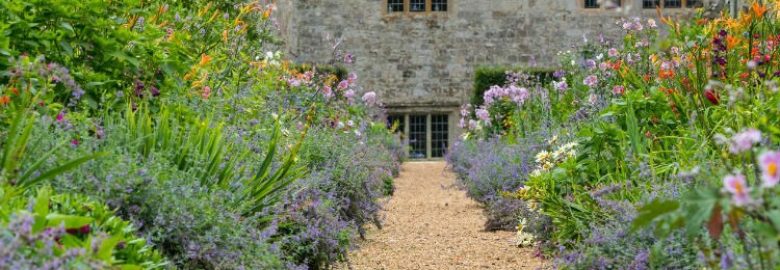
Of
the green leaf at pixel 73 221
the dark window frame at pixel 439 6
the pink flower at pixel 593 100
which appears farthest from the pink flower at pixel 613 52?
the dark window frame at pixel 439 6

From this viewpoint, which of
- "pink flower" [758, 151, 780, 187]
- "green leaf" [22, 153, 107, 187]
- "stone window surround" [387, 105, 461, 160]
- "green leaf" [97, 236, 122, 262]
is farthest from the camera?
"stone window surround" [387, 105, 461, 160]

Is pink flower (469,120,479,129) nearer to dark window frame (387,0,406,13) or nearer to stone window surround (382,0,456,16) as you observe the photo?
stone window surround (382,0,456,16)

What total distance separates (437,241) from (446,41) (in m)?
13.8

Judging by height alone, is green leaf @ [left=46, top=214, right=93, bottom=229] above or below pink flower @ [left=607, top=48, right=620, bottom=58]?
below

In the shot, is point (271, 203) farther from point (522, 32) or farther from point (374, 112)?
point (522, 32)

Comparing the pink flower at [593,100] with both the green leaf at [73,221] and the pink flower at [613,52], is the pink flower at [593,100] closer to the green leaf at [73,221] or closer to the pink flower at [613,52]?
the pink flower at [613,52]

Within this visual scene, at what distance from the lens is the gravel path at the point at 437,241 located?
5883mm

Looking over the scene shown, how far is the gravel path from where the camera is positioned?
5883 mm

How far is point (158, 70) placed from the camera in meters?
5.20

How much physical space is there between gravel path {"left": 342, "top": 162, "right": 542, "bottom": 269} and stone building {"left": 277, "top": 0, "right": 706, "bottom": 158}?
9.88 m

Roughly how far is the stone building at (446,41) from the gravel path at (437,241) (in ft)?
32.4

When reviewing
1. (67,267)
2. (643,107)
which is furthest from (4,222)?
(643,107)

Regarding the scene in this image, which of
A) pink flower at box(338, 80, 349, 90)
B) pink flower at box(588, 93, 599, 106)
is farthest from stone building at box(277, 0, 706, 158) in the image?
pink flower at box(588, 93, 599, 106)

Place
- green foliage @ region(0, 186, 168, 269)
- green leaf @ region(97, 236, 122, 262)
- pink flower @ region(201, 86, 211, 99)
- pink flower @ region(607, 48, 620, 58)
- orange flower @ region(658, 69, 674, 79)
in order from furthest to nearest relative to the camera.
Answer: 1. pink flower @ region(607, 48, 620, 58)
2. orange flower @ region(658, 69, 674, 79)
3. pink flower @ region(201, 86, 211, 99)
4. green leaf @ region(97, 236, 122, 262)
5. green foliage @ region(0, 186, 168, 269)
